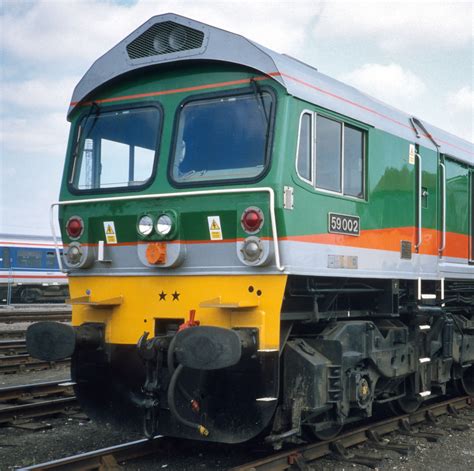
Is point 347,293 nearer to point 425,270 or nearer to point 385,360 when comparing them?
point 385,360

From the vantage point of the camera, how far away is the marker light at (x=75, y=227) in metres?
7.34

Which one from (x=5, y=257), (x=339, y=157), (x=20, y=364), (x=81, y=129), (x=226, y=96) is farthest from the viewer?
(x=5, y=257)

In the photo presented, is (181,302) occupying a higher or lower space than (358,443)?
higher

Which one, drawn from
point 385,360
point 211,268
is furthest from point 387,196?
point 211,268

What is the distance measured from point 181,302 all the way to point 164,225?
0.71 meters

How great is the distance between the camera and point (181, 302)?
264 inches

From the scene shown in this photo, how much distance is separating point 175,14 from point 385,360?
3.97 m

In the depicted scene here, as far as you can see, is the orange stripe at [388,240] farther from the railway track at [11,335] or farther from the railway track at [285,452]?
the railway track at [11,335]

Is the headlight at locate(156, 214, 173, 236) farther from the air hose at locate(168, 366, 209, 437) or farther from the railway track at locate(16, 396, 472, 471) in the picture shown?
the railway track at locate(16, 396, 472, 471)

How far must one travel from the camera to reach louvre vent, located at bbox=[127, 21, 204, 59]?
A: 273 inches

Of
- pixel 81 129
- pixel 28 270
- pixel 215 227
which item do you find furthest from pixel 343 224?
→ pixel 28 270

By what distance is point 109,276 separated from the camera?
715 centimetres

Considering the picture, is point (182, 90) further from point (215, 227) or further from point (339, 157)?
point (339, 157)

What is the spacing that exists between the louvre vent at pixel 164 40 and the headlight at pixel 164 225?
1.59 metres
